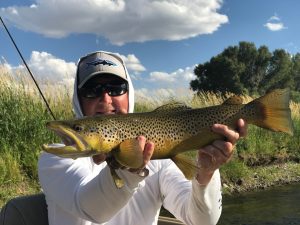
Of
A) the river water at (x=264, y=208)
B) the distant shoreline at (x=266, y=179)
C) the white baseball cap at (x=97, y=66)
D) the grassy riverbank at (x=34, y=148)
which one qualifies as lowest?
the river water at (x=264, y=208)

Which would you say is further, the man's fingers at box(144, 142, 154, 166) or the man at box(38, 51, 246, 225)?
the man at box(38, 51, 246, 225)

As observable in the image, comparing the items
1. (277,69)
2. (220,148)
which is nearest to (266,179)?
(220,148)

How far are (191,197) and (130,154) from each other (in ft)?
2.49

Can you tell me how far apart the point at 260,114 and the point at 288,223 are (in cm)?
645

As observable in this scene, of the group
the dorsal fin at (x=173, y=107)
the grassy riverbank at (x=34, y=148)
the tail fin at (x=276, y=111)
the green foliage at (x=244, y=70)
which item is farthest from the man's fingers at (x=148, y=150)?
the green foliage at (x=244, y=70)

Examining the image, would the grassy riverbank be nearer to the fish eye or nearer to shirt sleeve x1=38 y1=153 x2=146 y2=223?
shirt sleeve x1=38 y1=153 x2=146 y2=223

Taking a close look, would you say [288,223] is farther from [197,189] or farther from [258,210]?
[197,189]

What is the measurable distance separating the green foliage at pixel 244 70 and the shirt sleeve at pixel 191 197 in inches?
1539

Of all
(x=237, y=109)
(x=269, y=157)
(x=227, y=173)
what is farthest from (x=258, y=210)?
(x=237, y=109)

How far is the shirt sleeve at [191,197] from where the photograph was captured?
257 cm

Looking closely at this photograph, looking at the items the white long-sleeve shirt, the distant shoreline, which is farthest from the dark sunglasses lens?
the distant shoreline

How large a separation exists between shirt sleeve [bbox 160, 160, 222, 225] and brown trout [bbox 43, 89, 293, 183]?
35 cm

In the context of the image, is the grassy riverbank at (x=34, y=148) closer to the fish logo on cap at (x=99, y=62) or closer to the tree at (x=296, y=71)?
the fish logo on cap at (x=99, y=62)

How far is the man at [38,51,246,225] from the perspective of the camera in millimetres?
2227
